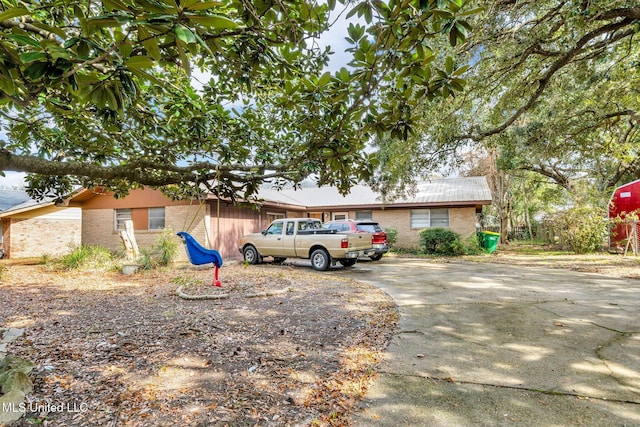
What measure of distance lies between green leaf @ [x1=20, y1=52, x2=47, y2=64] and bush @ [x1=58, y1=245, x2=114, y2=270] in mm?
10794

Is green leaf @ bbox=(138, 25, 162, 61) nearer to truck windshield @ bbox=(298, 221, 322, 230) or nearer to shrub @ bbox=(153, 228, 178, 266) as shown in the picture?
truck windshield @ bbox=(298, 221, 322, 230)

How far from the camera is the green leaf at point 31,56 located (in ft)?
5.19

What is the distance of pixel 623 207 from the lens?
14.7 m

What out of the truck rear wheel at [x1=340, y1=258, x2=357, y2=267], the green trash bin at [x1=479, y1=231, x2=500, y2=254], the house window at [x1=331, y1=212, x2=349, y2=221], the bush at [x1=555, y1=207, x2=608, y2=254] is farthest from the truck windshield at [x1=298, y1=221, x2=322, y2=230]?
the bush at [x1=555, y1=207, x2=608, y2=254]

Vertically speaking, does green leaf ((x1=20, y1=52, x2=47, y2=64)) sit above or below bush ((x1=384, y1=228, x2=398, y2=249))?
above

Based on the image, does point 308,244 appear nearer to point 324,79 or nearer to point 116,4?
point 324,79

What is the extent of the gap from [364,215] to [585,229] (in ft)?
32.9

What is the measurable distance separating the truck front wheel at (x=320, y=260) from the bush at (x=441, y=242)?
6760 mm

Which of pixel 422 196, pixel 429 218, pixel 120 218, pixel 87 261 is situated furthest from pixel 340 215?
pixel 87 261

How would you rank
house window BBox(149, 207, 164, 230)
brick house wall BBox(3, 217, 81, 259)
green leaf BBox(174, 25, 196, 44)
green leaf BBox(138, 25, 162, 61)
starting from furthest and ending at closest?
brick house wall BBox(3, 217, 81, 259) < house window BBox(149, 207, 164, 230) < green leaf BBox(138, 25, 162, 61) < green leaf BBox(174, 25, 196, 44)

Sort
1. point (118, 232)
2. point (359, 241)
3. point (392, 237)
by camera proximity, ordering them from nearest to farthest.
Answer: point (359, 241), point (118, 232), point (392, 237)

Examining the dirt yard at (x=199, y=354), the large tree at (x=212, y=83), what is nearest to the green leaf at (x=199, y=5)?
the large tree at (x=212, y=83)

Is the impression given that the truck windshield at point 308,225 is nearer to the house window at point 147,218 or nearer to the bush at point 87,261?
the bush at point 87,261

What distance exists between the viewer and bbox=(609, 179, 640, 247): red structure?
13820 millimetres
